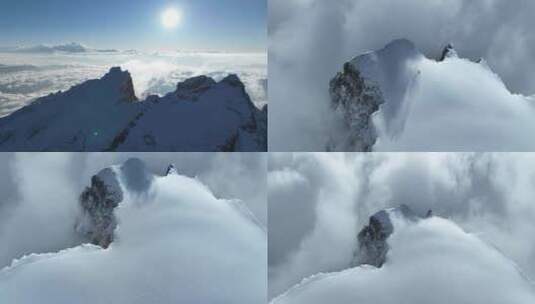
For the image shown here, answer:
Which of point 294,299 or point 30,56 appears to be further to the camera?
point 30,56

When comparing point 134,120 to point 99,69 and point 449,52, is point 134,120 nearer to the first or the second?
point 99,69

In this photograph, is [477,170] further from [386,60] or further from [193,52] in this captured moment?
[193,52]

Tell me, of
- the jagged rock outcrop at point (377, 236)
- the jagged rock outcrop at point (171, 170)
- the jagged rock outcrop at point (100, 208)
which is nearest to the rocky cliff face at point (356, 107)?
the jagged rock outcrop at point (377, 236)

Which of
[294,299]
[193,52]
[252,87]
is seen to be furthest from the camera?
[193,52]

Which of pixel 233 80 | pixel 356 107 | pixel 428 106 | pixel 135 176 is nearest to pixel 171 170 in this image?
pixel 135 176

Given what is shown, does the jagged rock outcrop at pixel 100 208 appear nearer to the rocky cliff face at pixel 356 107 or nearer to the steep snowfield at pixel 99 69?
the steep snowfield at pixel 99 69

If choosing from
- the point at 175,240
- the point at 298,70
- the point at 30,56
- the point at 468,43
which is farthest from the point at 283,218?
the point at 30,56

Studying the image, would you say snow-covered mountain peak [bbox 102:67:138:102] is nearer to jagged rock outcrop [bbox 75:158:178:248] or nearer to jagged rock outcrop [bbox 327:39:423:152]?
jagged rock outcrop [bbox 75:158:178:248]
